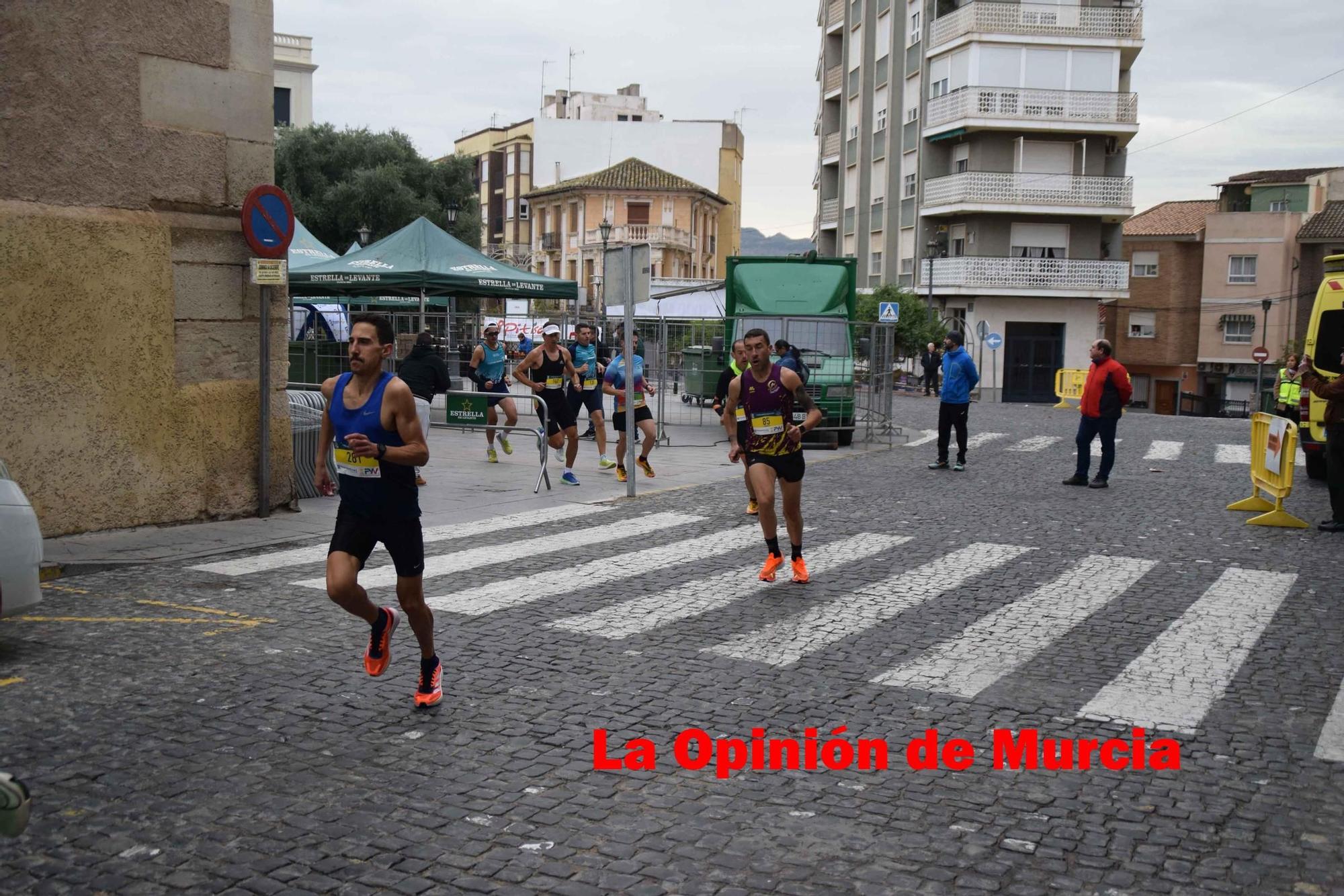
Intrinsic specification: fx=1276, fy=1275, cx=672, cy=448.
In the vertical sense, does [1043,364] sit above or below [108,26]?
below

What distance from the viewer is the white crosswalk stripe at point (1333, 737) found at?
5.44 meters

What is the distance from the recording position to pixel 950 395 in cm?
1638

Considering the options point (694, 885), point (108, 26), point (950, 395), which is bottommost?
point (694, 885)

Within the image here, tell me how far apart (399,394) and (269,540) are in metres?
4.96

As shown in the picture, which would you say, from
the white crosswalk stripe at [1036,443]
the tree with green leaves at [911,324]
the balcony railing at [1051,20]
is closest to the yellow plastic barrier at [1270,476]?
the white crosswalk stripe at [1036,443]

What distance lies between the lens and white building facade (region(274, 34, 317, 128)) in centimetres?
5962

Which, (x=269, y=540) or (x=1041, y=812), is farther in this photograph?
(x=269, y=540)

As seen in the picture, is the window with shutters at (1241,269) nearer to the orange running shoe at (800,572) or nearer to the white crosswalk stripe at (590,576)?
the white crosswalk stripe at (590,576)

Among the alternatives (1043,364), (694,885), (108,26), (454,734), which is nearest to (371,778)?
(454,734)

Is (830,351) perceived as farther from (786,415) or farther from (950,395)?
(786,415)

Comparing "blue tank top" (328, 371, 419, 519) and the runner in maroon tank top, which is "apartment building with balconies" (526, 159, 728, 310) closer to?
the runner in maroon tank top

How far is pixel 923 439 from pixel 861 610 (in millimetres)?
14228

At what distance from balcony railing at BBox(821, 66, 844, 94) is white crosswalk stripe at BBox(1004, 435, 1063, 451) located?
40881mm

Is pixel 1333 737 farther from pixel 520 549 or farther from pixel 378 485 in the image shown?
pixel 520 549
